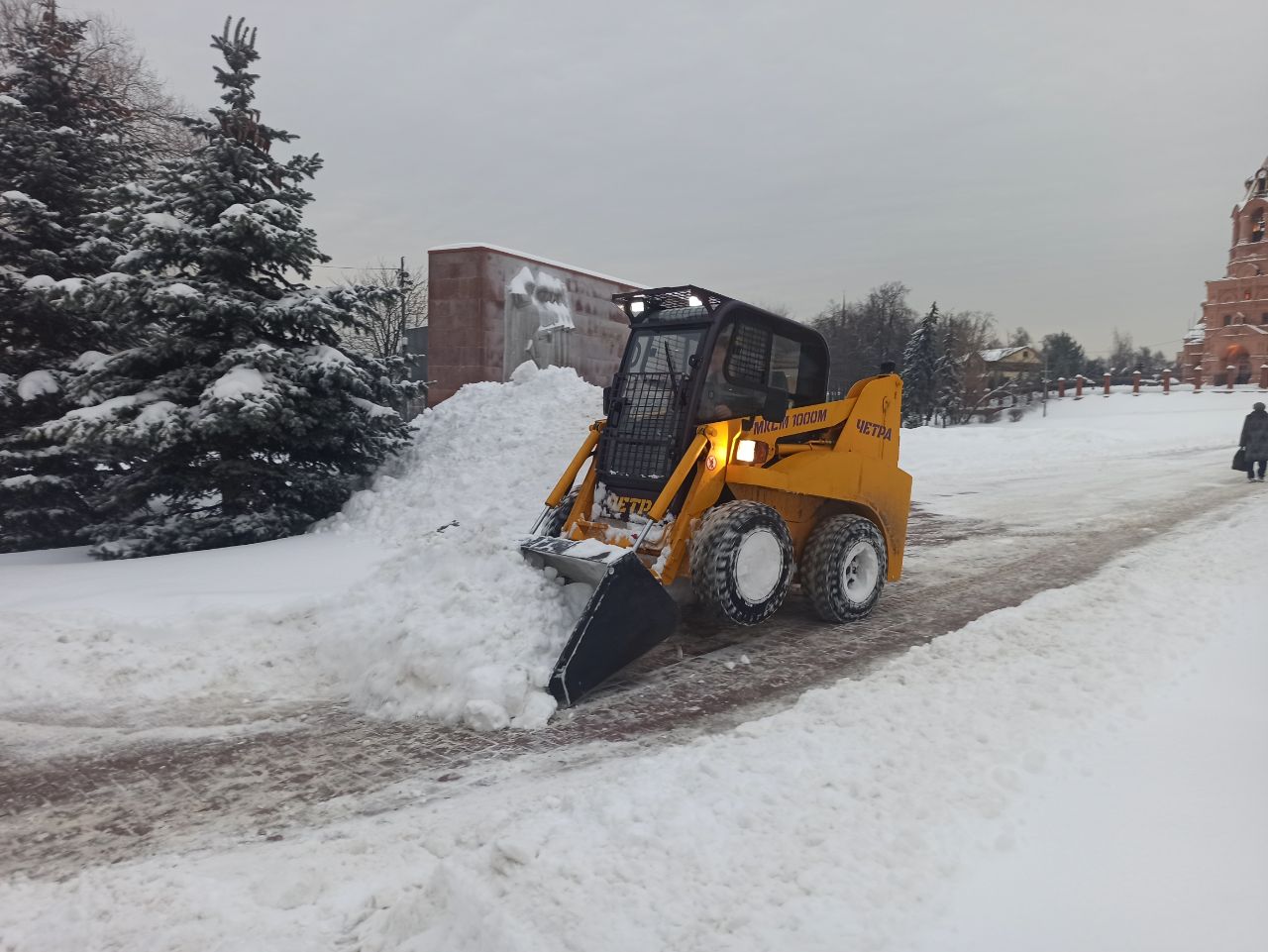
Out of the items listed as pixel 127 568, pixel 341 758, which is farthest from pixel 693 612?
pixel 127 568

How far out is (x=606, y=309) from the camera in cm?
1764

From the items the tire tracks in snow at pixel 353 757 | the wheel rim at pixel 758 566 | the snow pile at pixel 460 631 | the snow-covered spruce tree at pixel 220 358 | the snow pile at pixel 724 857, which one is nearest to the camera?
the snow pile at pixel 724 857

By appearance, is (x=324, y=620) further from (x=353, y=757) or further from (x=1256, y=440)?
(x=1256, y=440)

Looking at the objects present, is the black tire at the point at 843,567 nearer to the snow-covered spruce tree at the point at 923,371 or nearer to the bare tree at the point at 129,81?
the bare tree at the point at 129,81

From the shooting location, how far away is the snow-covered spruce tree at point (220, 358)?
8586 millimetres

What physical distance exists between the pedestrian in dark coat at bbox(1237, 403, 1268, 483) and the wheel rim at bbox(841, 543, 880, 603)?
42.8 ft

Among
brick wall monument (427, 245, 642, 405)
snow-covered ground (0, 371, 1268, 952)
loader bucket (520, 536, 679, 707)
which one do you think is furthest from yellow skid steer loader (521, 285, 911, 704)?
brick wall monument (427, 245, 642, 405)

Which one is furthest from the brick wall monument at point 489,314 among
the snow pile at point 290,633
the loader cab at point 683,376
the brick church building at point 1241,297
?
the brick church building at point 1241,297

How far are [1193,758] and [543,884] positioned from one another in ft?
10.6

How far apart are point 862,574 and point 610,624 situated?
8.57 feet

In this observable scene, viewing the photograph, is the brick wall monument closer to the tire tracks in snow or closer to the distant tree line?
the tire tracks in snow

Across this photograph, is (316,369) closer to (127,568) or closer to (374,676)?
(127,568)

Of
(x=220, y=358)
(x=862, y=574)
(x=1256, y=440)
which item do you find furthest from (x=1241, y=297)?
(x=220, y=358)

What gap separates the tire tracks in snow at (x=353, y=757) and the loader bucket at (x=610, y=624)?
0.59 ft
